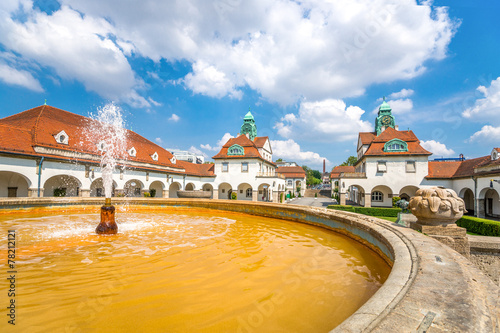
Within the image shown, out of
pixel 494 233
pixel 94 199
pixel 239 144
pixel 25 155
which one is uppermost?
pixel 239 144

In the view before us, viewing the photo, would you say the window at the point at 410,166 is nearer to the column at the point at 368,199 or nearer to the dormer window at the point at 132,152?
the column at the point at 368,199

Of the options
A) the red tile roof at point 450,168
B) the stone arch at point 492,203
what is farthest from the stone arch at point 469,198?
the red tile roof at point 450,168

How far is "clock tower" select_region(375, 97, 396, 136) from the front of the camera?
135ft

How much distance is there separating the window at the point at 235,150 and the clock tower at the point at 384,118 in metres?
25.3

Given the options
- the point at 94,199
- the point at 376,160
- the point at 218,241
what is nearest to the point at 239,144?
the point at 376,160

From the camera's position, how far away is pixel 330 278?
4.43 meters

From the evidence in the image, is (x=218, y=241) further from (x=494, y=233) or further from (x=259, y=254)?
(x=494, y=233)

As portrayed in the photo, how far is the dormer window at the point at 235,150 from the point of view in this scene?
34.5 metres

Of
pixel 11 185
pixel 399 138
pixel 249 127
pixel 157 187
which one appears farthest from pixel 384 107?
pixel 11 185

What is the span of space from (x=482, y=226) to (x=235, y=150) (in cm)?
2789

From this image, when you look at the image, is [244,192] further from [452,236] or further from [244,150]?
[452,236]

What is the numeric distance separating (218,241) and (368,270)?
4.24 meters

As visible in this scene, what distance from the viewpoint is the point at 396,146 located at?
27.6 meters

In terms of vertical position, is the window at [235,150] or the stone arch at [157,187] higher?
the window at [235,150]
